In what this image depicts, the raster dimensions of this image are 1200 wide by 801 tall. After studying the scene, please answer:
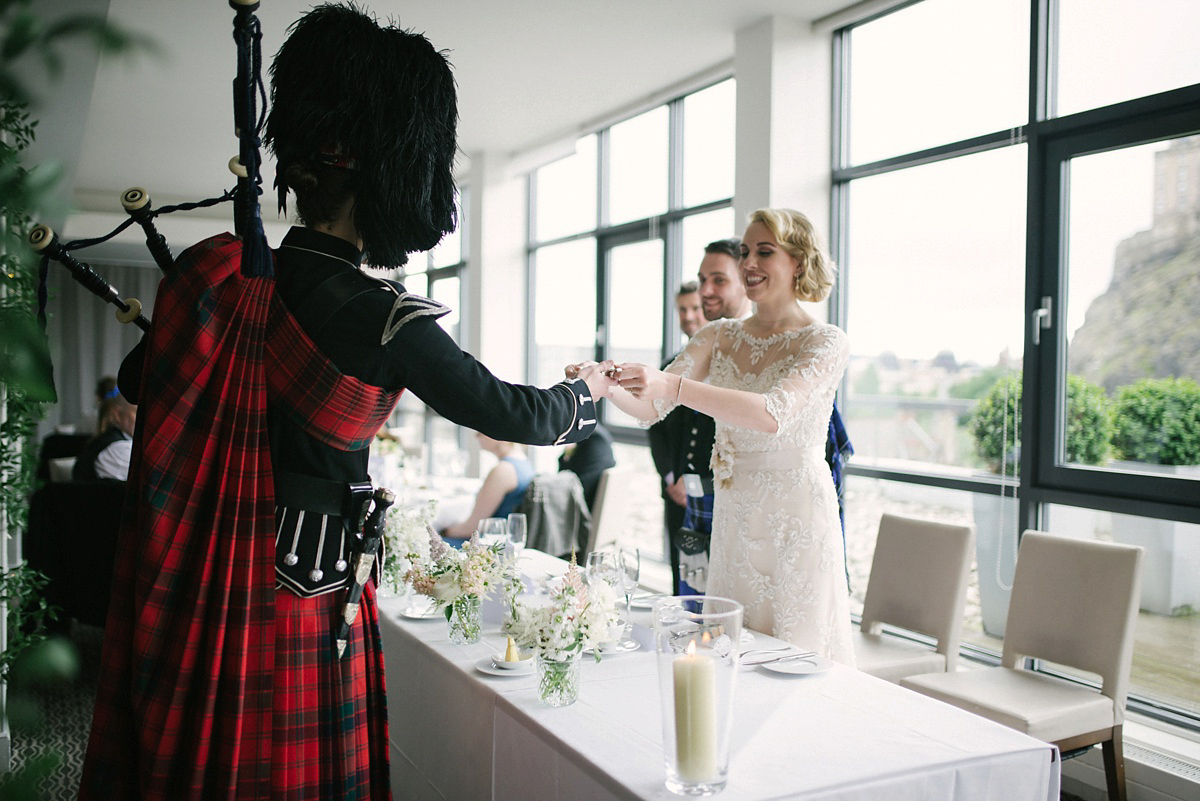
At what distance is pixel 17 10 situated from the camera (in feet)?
1.34

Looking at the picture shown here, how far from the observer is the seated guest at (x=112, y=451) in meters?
4.66

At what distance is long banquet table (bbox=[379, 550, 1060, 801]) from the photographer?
4.14 ft

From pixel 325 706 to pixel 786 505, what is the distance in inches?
56.1

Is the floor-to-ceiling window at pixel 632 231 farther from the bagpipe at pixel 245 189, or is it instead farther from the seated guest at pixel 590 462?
the bagpipe at pixel 245 189

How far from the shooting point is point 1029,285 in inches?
142

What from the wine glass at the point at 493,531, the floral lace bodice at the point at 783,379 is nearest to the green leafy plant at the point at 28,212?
the floral lace bodice at the point at 783,379

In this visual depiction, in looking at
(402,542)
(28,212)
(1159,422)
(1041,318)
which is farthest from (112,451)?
(28,212)

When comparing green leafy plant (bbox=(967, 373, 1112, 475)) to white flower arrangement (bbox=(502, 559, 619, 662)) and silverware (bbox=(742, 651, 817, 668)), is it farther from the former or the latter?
white flower arrangement (bbox=(502, 559, 619, 662))

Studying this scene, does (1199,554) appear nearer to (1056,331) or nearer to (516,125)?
(1056,331)

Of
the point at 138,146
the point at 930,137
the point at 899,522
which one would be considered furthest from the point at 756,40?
the point at 138,146

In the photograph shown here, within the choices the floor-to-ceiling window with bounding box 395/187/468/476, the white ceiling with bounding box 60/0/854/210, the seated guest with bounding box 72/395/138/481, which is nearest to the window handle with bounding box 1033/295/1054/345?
the white ceiling with bounding box 60/0/854/210

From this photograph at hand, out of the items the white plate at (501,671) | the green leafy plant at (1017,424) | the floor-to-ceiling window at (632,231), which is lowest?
the white plate at (501,671)

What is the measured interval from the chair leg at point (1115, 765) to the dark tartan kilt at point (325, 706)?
222 centimetres

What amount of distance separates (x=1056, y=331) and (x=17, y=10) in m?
3.72
